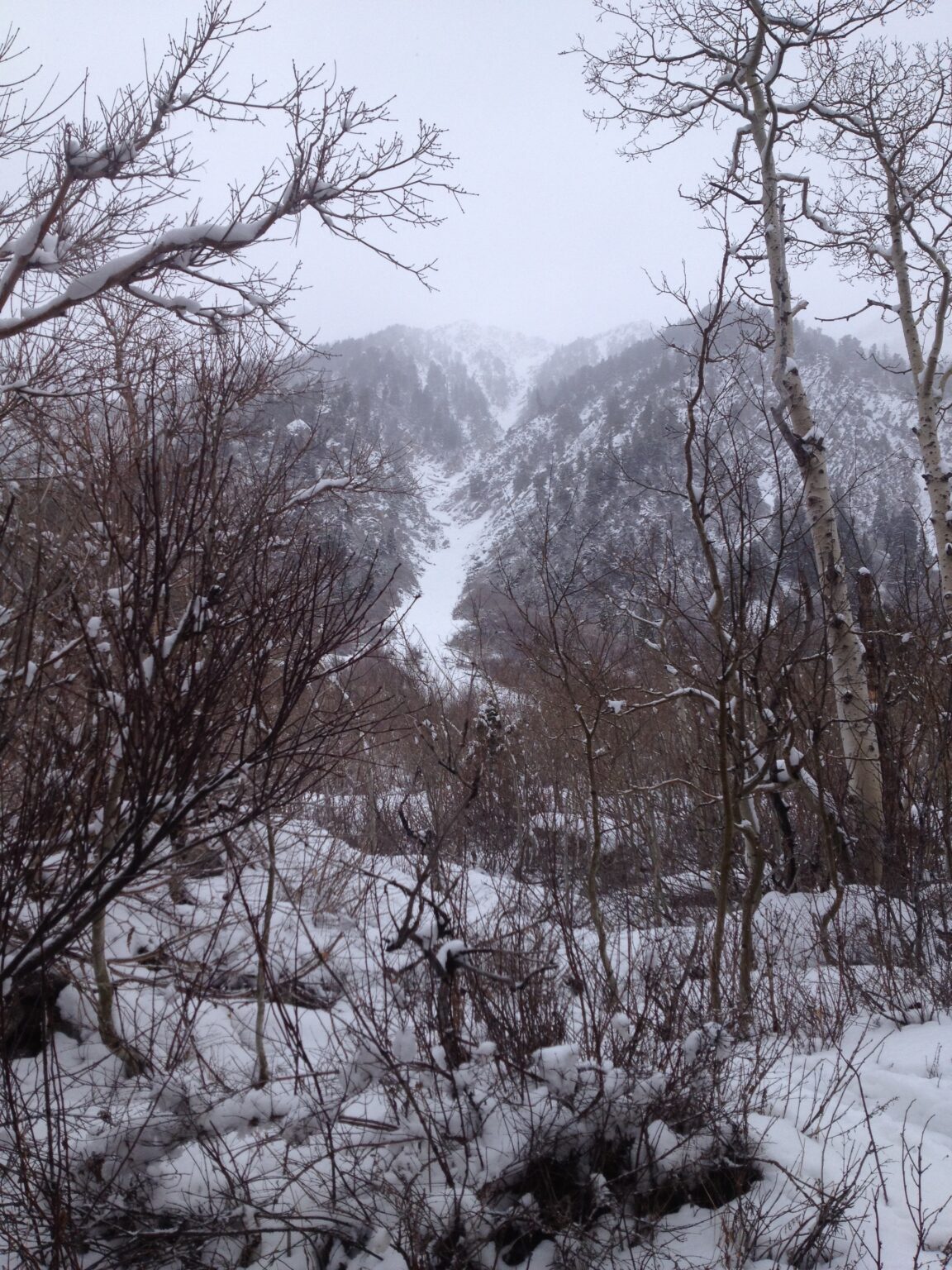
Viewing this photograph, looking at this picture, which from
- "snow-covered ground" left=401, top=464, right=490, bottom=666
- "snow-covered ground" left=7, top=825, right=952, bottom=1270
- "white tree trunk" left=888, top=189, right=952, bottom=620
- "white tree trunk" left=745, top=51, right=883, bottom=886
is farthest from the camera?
"snow-covered ground" left=401, top=464, right=490, bottom=666

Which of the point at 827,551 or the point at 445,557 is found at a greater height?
the point at 445,557

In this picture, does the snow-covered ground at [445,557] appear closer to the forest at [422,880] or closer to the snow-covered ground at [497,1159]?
the forest at [422,880]

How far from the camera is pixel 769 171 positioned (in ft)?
24.8

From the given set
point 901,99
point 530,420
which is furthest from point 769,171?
point 530,420

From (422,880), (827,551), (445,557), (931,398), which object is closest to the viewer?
(422,880)

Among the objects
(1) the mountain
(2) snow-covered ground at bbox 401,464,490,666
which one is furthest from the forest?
(1) the mountain

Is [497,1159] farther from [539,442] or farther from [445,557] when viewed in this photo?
[539,442]

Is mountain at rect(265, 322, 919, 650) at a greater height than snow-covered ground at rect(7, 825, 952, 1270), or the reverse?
mountain at rect(265, 322, 919, 650)

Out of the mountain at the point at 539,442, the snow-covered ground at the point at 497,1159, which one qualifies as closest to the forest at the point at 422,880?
the snow-covered ground at the point at 497,1159

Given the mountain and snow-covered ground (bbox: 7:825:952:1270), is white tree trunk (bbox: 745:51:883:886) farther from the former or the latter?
the mountain

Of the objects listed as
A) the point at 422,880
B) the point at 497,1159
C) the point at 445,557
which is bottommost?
the point at 497,1159

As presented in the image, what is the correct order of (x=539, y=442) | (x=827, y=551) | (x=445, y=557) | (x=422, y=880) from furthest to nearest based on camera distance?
(x=539, y=442)
(x=445, y=557)
(x=827, y=551)
(x=422, y=880)

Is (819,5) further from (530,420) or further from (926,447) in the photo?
(530,420)

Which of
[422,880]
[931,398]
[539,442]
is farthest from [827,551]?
[539,442]
